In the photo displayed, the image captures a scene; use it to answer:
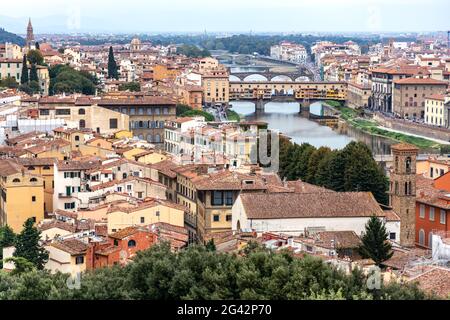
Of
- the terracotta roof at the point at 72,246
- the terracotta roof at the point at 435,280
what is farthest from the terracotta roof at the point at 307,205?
the terracotta roof at the point at 435,280

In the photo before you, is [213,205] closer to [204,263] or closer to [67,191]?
[67,191]

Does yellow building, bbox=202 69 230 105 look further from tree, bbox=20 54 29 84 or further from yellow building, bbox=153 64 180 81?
tree, bbox=20 54 29 84

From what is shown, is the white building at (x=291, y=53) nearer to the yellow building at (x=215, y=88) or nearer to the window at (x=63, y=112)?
the yellow building at (x=215, y=88)

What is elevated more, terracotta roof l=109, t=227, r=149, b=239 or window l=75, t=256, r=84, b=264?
terracotta roof l=109, t=227, r=149, b=239

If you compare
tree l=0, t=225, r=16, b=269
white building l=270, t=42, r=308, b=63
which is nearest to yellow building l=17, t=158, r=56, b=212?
tree l=0, t=225, r=16, b=269

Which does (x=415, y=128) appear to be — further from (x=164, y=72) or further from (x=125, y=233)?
(x=125, y=233)

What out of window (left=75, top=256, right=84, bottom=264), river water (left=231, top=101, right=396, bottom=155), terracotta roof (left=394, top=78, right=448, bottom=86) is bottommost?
river water (left=231, top=101, right=396, bottom=155)
